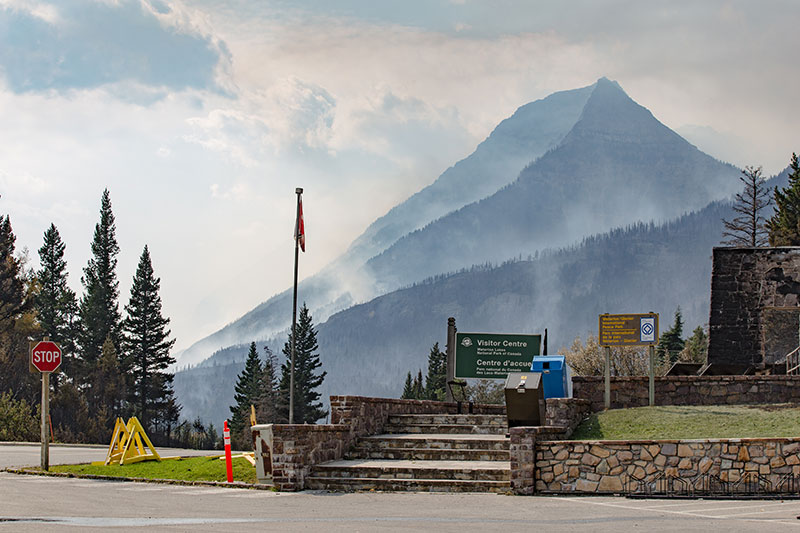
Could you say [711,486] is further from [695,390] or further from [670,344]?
[670,344]

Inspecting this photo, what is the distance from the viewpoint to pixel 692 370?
2675cm

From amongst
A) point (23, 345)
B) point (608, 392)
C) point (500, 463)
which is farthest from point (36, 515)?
point (23, 345)

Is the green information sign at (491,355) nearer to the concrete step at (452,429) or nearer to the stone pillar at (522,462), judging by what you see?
the concrete step at (452,429)

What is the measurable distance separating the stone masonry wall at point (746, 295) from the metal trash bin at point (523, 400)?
10361 millimetres

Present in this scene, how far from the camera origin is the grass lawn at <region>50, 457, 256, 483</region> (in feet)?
54.9

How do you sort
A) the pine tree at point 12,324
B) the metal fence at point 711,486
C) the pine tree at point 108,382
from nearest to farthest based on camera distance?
the metal fence at point 711,486 < the pine tree at point 12,324 < the pine tree at point 108,382

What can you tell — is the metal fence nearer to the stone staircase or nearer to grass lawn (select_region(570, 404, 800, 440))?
grass lawn (select_region(570, 404, 800, 440))

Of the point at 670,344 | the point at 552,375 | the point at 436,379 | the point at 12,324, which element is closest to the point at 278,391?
the point at 436,379

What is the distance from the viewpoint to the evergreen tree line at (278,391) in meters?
79.3

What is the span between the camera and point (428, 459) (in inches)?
672

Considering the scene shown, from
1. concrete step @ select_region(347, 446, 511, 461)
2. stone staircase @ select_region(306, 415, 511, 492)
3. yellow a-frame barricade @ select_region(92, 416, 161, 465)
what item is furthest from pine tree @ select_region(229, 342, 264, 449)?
concrete step @ select_region(347, 446, 511, 461)

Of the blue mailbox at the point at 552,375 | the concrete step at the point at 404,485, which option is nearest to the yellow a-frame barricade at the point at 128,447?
the concrete step at the point at 404,485

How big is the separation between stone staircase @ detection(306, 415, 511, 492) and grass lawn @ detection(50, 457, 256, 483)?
1.83 m

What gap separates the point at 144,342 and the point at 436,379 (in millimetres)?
28607
